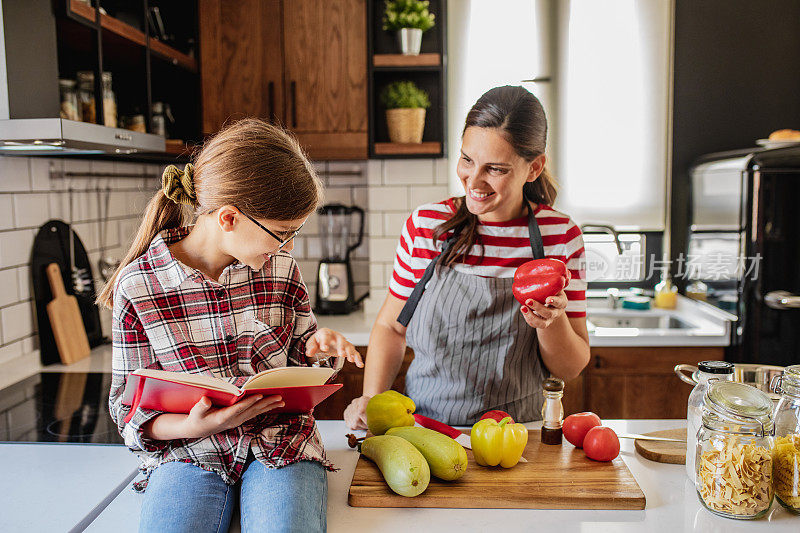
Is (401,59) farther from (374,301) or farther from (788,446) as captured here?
Answer: (788,446)

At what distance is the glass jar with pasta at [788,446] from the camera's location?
113 centimetres

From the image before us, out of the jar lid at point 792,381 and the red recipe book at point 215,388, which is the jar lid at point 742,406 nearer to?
the jar lid at point 792,381

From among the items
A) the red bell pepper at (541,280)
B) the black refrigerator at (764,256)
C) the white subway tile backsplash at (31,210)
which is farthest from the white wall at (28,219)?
the black refrigerator at (764,256)

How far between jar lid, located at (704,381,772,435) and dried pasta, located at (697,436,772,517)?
0.03 meters

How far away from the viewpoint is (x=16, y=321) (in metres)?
2.35

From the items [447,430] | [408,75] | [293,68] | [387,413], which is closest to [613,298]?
[408,75]

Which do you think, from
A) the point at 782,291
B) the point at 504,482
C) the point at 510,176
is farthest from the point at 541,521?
the point at 782,291

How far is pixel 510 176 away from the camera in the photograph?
62.9 inches

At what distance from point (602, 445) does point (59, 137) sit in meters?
1.44

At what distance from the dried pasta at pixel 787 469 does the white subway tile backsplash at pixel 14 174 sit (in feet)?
7.36

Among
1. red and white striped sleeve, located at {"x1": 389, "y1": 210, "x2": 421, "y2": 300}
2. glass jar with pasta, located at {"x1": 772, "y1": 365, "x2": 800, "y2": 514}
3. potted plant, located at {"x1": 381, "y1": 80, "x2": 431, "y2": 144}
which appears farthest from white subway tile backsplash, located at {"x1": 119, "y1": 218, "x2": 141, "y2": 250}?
glass jar with pasta, located at {"x1": 772, "y1": 365, "x2": 800, "y2": 514}

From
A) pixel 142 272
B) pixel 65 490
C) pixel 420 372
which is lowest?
pixel 65 490

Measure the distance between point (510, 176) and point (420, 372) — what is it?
0.54m

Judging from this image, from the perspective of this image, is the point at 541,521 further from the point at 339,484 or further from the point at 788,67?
the point at 788,67
